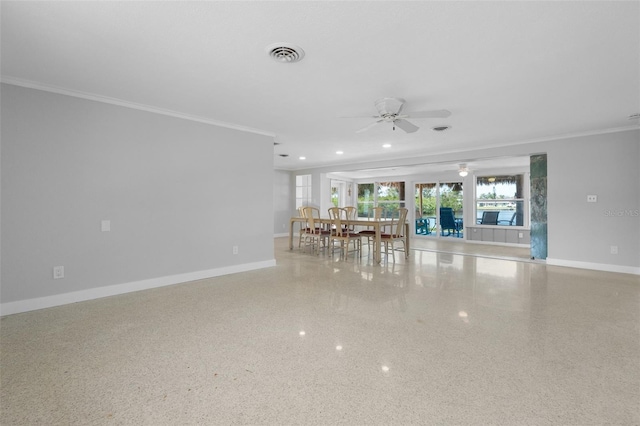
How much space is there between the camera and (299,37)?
2.21 meters

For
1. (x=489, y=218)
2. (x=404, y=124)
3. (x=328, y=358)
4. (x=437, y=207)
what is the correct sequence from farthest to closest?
(x=437, y=207), (x=489, y=218), (x=404, y=124), (x=328, y=358)

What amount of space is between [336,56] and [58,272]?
347 centimetres

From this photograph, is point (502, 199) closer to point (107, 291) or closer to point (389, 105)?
point (389, 105)

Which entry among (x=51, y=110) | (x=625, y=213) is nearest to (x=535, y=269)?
(x=625, y=213)

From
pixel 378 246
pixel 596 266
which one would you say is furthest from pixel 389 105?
pixel 596 266

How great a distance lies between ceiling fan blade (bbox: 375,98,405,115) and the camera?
333 centimetres

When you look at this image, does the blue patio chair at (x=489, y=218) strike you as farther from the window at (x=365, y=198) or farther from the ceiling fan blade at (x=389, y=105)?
the ceiling fan blade at (x=389, y=105)

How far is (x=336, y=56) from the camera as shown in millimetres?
2480

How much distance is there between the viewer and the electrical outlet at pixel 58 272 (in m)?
3.15

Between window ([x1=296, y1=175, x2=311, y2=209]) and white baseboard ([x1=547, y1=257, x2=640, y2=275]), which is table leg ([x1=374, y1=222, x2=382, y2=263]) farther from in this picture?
window ([x1=296, y1=175, x2=311, y2=209])

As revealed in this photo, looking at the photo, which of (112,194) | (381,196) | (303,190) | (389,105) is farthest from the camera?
(381,196)

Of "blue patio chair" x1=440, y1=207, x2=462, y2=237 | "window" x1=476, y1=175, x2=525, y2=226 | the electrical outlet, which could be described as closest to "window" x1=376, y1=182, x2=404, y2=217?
"blue patio chair" x1=440, y1=207, x2=462, y2=237

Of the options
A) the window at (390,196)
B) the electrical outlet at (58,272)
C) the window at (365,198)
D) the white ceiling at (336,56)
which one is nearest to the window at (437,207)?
the window at (390,196)

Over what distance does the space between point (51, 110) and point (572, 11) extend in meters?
4.49
